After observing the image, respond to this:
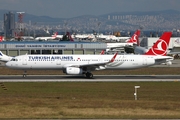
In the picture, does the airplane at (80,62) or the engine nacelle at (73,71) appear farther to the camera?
the airplane at (80,62)

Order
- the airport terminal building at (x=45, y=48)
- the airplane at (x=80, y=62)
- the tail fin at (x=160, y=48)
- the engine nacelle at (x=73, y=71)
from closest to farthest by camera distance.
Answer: the engine nacelle at (x=73, y=71)
the airplane at (x=80, y=62)
the tail fin at (x=160, y=48)
the airport terminal building at (x=45, y=48)

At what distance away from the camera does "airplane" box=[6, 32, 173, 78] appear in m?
58.9

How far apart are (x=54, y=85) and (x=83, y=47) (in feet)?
207

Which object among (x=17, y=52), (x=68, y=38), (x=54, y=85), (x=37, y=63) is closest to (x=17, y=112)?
(x=54, y=85)

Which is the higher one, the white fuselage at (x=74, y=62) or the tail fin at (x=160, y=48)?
the tail fin at (x=160, y=48)

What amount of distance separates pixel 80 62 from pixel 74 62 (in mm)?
789

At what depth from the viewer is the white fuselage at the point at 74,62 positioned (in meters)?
59.0

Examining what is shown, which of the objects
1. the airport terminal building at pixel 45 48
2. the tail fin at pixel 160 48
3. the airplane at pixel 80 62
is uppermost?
the tail fin at pixel 160 48

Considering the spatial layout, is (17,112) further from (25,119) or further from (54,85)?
(54,85)

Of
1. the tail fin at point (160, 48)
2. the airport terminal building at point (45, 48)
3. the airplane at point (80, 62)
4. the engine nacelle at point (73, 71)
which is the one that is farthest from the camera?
the airport terminal building at point (45, 48)

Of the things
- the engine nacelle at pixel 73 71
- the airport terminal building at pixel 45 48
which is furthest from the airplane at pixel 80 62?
the airport terminal building at pixel 45 48

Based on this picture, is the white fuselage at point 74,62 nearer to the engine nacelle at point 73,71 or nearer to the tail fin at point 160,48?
the engine nacelle at point 73,71

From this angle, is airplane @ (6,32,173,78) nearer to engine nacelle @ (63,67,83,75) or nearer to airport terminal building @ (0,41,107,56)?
engine nacelle @ (63,67,83,75)

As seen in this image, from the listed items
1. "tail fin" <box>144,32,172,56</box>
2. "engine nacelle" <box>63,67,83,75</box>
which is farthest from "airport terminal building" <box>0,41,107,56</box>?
"engine nacelle" <box>63,67,83,75</box>
